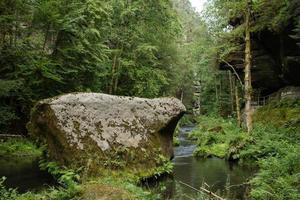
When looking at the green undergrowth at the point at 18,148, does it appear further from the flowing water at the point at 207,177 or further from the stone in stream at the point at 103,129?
the flowing water at the point at 207,177

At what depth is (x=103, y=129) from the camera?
40.0 feet

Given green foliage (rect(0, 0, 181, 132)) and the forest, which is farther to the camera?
green foliage (rect(0, 0, 181, 132))

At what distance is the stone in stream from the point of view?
37.7ft

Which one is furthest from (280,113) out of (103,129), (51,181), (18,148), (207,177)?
(18,148)

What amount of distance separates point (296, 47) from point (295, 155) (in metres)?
11.4

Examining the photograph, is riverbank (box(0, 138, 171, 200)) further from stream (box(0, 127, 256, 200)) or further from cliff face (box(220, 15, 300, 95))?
cliff face (box(220, 15, 300, 95))

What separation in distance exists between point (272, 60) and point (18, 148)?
670 inches

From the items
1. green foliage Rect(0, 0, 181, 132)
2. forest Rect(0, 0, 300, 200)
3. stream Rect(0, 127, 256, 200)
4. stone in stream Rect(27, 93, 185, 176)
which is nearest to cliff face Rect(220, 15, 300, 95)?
forest Rect(0, 0, 300, 200)

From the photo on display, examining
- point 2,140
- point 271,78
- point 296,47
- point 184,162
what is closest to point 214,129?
point 271,78

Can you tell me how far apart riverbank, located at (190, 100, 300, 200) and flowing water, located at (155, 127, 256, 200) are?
1.76ft

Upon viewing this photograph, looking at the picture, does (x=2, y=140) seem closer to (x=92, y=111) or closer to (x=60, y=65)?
(x=60, y=65)

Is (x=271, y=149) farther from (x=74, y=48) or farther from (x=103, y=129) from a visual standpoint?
(x=74, y=48)

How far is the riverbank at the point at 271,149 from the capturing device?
8539 mm

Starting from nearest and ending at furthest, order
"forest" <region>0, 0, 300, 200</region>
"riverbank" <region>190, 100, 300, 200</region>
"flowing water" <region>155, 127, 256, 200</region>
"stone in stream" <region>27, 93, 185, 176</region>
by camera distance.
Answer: "riverbank" <region>190, 100, 300, 200</region>, "flowing water" <region>155, 127, 256, 200</region>, "forest" <region>0, 0, 300, 200</region>, "stone in stream" <region>27, 93, 185, 176</region>
